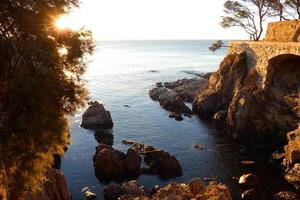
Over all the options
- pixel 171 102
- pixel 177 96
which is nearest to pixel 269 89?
pixel 171 102

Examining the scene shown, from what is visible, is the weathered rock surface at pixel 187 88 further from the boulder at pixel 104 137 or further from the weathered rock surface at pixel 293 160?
the weathered rock surface at pixel 293 160

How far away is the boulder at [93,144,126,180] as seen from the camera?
37719 mm

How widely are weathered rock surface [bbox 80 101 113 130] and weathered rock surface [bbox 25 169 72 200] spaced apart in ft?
90.8

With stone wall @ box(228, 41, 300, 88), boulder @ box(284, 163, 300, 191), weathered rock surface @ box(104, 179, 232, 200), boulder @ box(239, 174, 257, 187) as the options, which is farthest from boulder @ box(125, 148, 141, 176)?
stone wall @ box(228, 41, 300, 88)

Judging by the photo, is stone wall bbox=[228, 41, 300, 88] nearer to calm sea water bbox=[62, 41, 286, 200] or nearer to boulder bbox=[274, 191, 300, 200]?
calm sea water bbox=[62, 41, 286, 200]

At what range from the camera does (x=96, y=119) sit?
5725cm

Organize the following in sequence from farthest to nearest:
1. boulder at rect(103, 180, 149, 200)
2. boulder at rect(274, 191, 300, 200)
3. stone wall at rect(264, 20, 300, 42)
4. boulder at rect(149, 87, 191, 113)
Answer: boulder at rect(149, 87, 191, 113) < stone wall at rect(264, 20, 300, 42) < boulder at rect(274, 191, 300, 200) < boulder at rect(103, 180, 149, 200)

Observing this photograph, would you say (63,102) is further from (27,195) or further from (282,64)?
(282,64)

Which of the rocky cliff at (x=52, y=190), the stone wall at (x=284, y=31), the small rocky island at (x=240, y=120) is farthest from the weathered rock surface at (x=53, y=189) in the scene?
the stone wall at (x=284, y=31)

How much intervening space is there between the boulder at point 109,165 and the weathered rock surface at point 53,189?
928 centimetres

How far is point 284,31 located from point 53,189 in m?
38.2

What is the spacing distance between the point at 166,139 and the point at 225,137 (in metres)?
8.61

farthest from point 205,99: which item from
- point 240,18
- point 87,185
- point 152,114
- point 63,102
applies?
point 63,102

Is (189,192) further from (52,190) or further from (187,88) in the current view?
(187,88)
